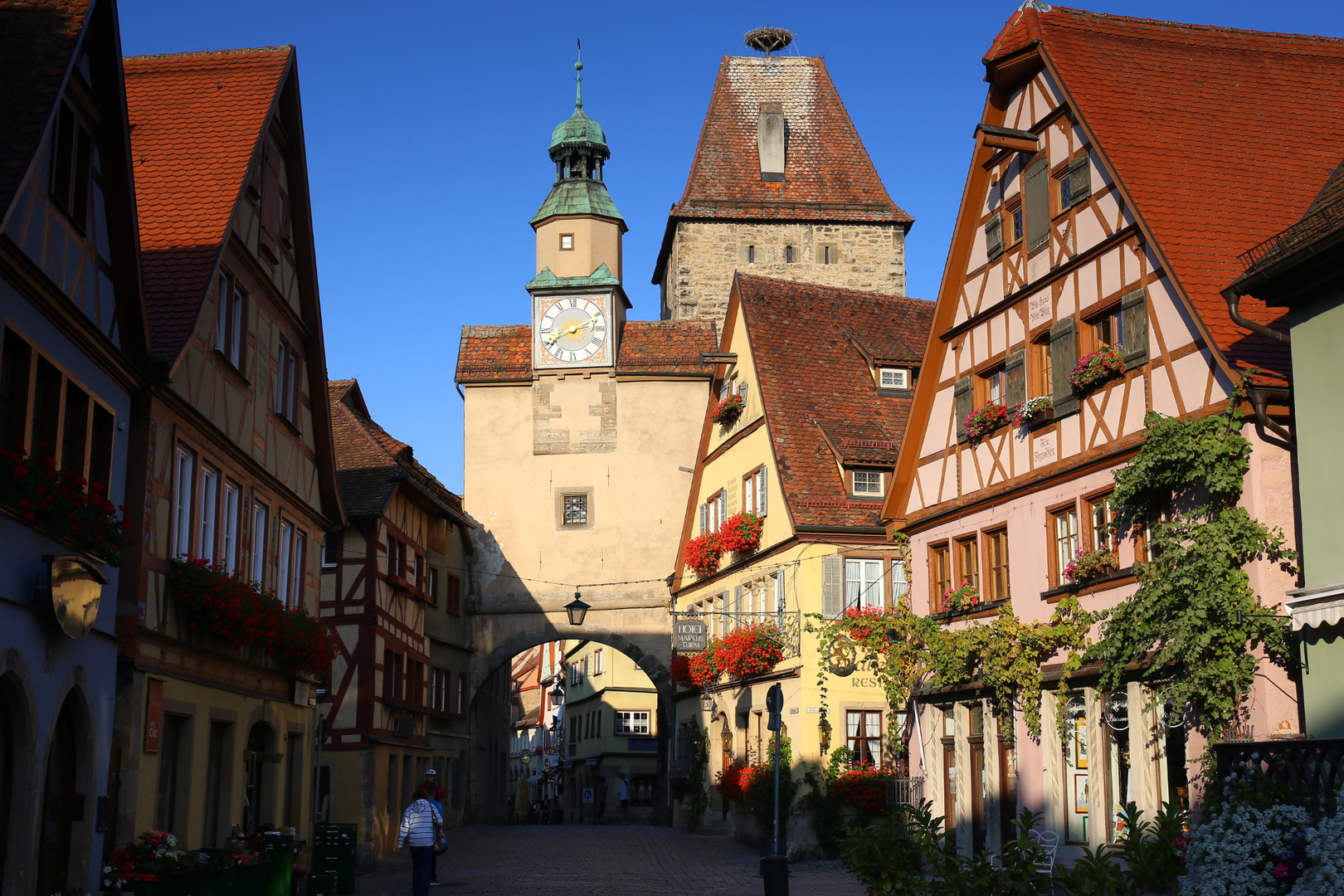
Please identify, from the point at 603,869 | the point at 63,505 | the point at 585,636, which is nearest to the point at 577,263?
the point at 585,636

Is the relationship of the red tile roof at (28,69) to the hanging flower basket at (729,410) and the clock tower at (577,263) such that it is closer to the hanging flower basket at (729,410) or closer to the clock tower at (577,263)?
the hanging flower basket at (729,410)

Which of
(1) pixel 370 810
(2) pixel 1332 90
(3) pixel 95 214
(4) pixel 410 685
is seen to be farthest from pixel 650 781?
(3) pixel 95 214

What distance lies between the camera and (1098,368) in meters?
15.8

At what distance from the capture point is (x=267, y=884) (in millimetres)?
13852

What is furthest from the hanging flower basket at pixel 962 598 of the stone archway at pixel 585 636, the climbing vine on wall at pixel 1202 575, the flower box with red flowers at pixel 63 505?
the stone archway at pixel 585 636

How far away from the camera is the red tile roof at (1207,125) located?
14.8m

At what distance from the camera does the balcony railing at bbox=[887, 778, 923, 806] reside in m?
20.0

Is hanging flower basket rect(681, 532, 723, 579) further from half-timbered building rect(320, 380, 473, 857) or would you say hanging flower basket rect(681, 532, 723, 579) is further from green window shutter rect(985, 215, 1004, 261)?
green window shutter rect(985, 215, 1004, 261)

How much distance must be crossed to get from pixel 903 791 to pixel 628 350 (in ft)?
57.2

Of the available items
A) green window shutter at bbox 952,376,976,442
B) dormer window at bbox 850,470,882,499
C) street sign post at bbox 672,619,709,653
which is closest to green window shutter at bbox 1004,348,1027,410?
green window shutter at bbox 952,376,976,442

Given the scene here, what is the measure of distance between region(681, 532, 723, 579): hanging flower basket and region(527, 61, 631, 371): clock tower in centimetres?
782

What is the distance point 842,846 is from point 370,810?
1515 centimetres

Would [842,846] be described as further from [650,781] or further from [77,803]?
[650,781]

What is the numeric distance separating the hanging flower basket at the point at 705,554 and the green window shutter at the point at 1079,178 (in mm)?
12107
